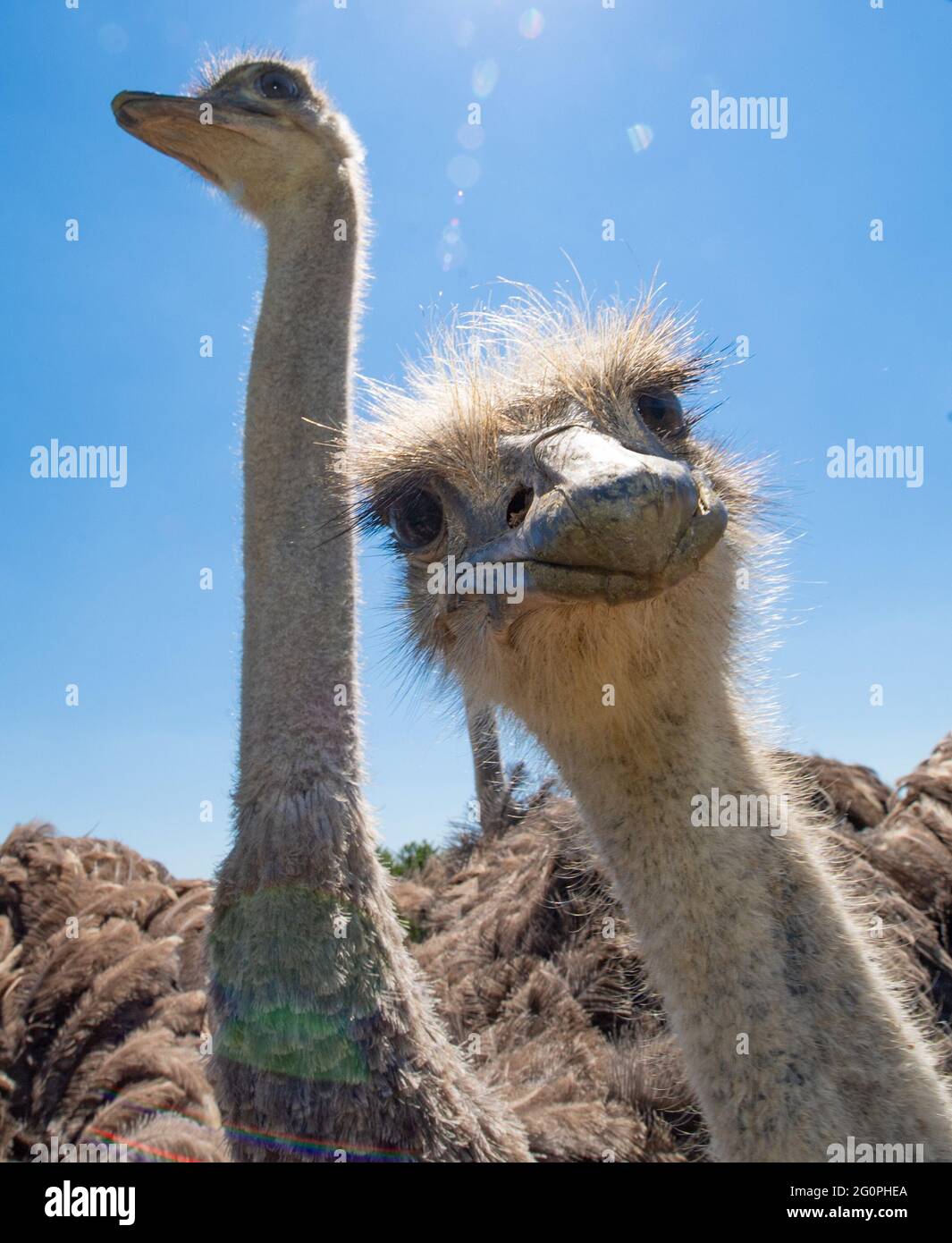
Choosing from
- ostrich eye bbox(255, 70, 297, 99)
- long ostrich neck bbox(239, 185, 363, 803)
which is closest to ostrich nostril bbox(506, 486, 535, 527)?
long ostrich neck bbox(239, 185, 363, 803)

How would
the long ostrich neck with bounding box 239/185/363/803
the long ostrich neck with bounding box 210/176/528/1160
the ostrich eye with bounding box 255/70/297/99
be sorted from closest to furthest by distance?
the long ostrich neck with bounding box 210/176/528/1160 < the long ostrich neck with bounding box 239/185/363/803 < the ostrich eye with bounding box 255/70/297/99

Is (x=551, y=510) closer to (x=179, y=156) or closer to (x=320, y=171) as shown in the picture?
(x=320, y=171)

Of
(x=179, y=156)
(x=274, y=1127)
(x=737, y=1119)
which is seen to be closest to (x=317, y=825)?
(x=274, y=1127)

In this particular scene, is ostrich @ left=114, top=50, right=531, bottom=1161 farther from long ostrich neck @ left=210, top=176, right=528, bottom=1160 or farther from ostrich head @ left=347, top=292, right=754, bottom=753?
ostrich head @ left=347, top=292, right=754, bottom=753

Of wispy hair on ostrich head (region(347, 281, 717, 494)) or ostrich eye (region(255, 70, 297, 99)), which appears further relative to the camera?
ostrich eye (region(255, 70, 297, 99))

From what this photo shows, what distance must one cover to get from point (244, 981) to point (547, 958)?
1.26m

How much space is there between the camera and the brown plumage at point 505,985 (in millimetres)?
3018

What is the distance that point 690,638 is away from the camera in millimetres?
2178

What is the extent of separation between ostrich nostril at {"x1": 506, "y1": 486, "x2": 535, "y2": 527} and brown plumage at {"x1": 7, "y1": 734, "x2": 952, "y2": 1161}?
1077 mm

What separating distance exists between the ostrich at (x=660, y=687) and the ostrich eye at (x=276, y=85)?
94.3 inches

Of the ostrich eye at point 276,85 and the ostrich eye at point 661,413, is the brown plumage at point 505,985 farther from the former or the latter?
the ostrich eye at point 276,85

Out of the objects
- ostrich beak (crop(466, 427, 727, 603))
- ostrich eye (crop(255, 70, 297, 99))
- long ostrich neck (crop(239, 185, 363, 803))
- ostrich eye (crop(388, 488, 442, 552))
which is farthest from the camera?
ostrich eye (crop(255, 70, 297, 99))

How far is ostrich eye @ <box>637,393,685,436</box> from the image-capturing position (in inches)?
90.7

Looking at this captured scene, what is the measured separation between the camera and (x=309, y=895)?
2793 millimetres
